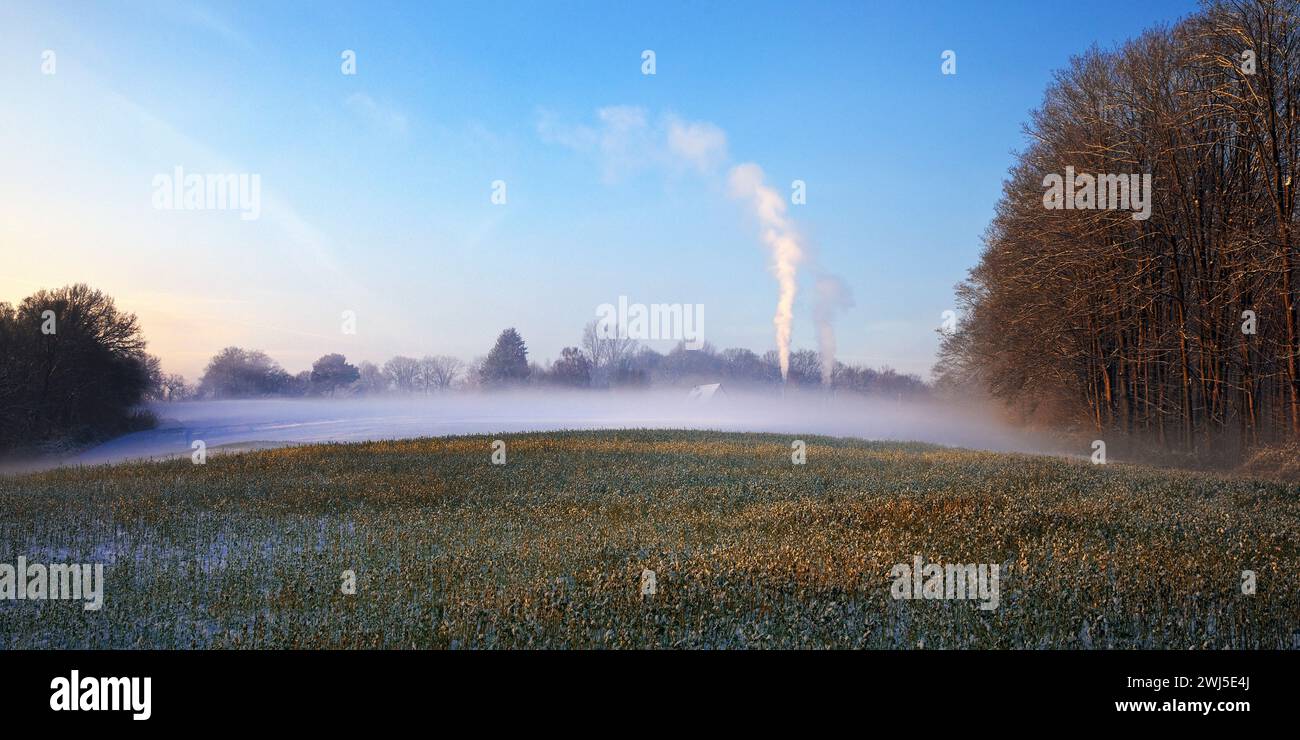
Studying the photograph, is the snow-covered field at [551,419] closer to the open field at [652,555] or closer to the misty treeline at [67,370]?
the misty treeline at [67,370]

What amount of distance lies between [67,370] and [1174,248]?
219ft

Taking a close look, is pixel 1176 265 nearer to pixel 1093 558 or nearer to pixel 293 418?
pixel 1093 558

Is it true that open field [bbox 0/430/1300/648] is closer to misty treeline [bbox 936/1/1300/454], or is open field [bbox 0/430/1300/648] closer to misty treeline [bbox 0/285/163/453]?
misty treeline [bbox 936/1/1300/454]

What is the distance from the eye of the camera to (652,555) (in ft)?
35.4

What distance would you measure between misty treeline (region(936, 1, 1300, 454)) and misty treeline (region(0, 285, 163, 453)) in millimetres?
60698

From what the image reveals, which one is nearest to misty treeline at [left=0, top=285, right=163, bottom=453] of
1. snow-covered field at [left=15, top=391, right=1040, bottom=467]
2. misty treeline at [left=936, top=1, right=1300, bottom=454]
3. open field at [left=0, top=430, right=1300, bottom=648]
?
snow-covered field at [left=15, top=391, right=1040, bottom=467]

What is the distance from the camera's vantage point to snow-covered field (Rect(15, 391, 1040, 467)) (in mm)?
47812

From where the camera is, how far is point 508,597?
8375 millimetres

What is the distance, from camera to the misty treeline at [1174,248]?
869 inches

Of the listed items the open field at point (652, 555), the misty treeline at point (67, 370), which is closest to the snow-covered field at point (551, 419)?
the misty treeline at point (67, 370)

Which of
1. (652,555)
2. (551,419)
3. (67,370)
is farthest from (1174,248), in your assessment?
(67,370)

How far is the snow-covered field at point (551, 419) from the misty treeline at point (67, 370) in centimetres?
200

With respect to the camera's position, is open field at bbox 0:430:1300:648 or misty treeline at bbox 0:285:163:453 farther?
misty treeline at bbox 0:285:163:453

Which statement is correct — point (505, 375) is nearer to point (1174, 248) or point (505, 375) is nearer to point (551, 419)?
point (551, 419)
